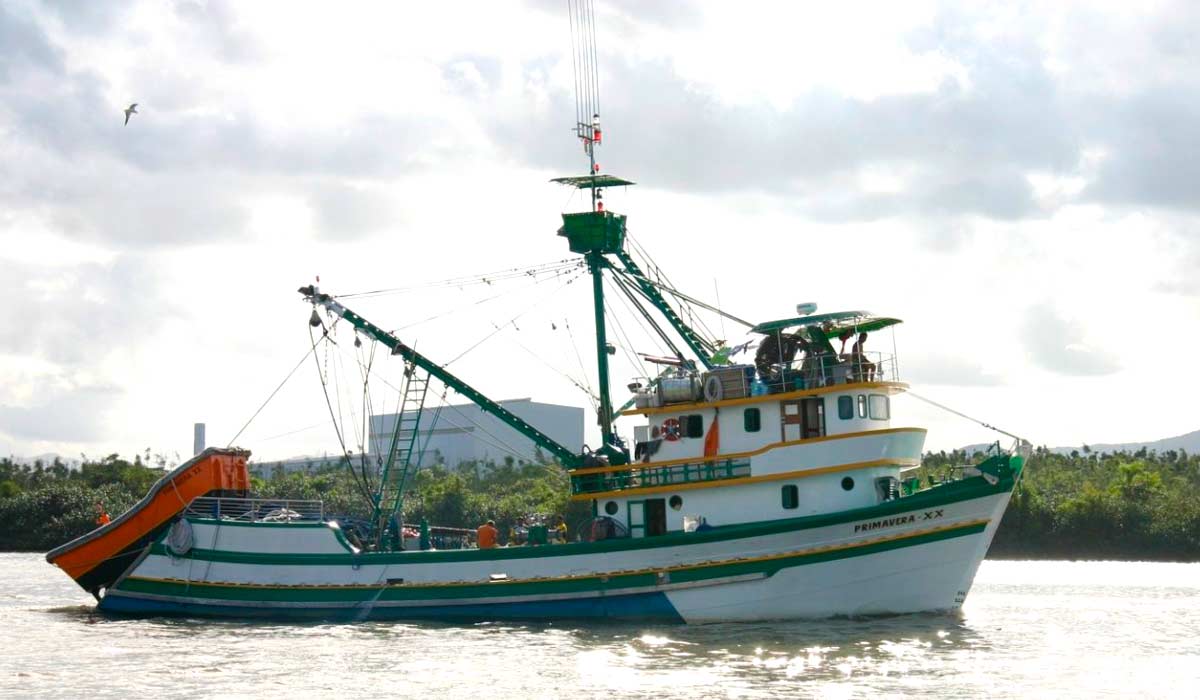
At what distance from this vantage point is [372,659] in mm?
26906

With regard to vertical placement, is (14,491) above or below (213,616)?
above

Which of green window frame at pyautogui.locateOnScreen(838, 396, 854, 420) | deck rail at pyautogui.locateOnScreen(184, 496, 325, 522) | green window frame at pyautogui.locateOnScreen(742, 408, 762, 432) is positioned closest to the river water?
deck rail at pyautogui.locateOnScreen(184, 496, 325, 522)

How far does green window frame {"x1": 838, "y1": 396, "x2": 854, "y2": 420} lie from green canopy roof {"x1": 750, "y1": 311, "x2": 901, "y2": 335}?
5.95 ft

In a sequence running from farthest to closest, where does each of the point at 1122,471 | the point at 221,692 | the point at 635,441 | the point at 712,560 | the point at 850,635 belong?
the point at 1122,471 → the point at 635,441 → the point at 712,560 → the point at 850,635 → the point at 221,692

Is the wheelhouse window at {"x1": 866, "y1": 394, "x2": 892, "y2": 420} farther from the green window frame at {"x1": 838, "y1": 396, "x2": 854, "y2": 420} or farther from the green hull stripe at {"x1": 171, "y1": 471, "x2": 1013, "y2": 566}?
the green hull stripe at {"x1": 171, "y1": 471, "x2": 1013, "y2": 566}

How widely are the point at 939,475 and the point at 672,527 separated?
55.0 ft

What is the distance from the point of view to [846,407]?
31.3m

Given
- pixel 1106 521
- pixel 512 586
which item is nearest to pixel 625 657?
pixel 512 586

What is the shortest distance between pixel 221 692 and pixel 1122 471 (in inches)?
2186

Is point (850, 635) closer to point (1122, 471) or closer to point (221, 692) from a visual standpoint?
point (221, 692)

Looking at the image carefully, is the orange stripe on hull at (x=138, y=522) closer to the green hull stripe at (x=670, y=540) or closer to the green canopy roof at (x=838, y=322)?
the green hull stripe at (x=670, y=540)

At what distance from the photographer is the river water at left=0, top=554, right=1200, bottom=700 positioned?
76.1ft

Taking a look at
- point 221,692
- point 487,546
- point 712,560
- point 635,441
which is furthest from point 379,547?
point 221,692

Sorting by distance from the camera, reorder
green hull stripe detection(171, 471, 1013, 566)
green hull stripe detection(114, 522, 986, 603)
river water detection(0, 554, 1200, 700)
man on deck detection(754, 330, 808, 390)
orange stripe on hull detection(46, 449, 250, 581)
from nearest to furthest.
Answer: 1. river water detection(0, 554, 1200, 700)
2. green hull stripe detection(171, 471, 1013, 566)
3. green hull stripe detection(114, 522, 986, 603)
4. man on deck detection(754, 330, 808, 390)
5. orange stripe on hull detection(46, 449, 250, 581)
